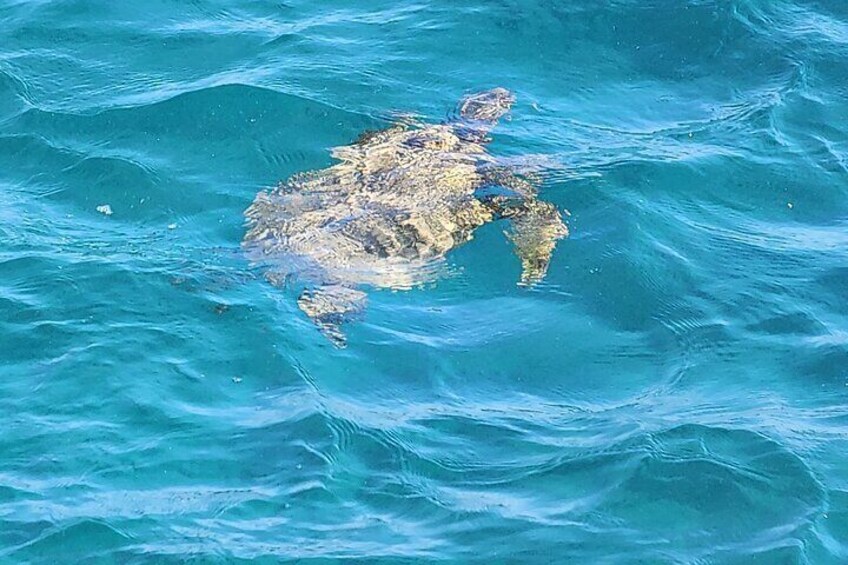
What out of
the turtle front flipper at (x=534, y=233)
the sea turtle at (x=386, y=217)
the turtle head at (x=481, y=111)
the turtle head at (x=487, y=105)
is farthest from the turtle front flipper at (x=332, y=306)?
the turtle head at (x=487, y=105)

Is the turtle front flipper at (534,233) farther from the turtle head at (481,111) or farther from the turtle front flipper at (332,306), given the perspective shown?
the turtle front flipper at (332,306)

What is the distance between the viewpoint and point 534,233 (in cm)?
771

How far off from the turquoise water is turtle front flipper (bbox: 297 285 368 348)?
7cm

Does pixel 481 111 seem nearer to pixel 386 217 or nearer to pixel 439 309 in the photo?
pixel 386 217

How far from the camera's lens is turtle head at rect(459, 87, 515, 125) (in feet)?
29.2

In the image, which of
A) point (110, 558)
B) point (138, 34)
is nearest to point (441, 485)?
point (110, 558)

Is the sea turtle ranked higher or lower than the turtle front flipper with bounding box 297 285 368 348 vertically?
higher

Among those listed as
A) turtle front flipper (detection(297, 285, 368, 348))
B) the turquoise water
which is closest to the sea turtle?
turtle front flipper (detection(297, 285, 368, 348))

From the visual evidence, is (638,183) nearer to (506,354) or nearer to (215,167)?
(506,354)

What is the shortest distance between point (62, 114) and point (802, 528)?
6.31 m

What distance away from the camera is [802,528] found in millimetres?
5656

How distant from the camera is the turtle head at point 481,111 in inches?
341

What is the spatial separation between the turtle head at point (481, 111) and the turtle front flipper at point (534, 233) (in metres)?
0.89

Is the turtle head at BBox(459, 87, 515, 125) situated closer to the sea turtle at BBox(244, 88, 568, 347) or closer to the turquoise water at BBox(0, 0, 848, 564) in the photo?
the turquoise water at BBox(0, 0, 848, 564)
